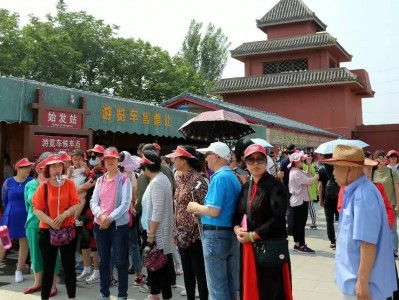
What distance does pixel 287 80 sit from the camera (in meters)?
25.4

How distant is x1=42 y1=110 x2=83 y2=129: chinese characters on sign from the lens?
277 inches

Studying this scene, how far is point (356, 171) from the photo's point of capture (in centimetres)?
271

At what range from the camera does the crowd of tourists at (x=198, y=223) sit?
8.46ft

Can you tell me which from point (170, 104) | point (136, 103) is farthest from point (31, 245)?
point (170, 104)

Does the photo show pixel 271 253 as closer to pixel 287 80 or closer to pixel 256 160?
pixel 256 160

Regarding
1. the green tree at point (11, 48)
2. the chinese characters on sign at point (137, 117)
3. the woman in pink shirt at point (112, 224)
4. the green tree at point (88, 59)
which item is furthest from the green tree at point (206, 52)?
the woman in pink shirt at point (112, 224)

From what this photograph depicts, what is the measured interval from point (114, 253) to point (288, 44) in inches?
959

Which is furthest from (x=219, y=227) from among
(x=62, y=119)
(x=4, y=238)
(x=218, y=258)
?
(x=62, y=119)

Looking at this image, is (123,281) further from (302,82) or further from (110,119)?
(302,82)

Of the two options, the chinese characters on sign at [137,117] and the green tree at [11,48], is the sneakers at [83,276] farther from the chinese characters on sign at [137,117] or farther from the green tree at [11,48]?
the green tree at [11,48]

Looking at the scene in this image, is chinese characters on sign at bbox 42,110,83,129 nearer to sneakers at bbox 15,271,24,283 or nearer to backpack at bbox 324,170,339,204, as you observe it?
sneakers at bbox 15,271,24,283

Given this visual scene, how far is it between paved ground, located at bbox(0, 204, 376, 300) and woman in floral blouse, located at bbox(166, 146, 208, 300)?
891mm

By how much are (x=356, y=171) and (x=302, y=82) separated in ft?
76.1

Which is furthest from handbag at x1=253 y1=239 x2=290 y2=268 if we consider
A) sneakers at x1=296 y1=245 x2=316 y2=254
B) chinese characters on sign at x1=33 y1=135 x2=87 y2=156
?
chinese characters on sign at x1=33 y1=135 x2=87 y2=156
